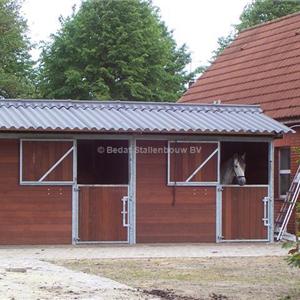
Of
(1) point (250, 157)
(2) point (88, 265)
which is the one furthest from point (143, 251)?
(1) point (250, 157)

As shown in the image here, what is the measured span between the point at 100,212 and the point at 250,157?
4557 millimetres

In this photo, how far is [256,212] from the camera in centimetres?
1897

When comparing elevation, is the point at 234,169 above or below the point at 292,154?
below

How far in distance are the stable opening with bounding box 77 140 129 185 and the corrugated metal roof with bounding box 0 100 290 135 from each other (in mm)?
701

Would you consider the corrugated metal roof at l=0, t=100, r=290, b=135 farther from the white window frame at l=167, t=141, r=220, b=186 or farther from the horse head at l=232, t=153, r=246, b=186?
the horse head at l=232, t=153, r=246, b=186

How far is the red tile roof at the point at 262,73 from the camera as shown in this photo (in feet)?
75.9

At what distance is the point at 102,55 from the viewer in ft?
155

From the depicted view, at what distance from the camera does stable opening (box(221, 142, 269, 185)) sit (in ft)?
65.0

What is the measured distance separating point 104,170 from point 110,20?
94.7 ft

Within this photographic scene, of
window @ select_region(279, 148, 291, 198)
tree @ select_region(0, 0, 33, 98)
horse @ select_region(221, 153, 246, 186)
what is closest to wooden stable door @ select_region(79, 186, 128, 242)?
horse @ select_region(221, 153, 246, 186)

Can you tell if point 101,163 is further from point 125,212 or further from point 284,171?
point 284,171

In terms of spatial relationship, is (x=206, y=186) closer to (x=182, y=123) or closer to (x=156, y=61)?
(x=182, y=123)

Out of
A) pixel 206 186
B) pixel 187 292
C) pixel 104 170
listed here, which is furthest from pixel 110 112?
pixel 187 292

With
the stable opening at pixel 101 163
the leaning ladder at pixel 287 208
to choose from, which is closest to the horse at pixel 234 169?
the leaning ladder at pixel 287 208
